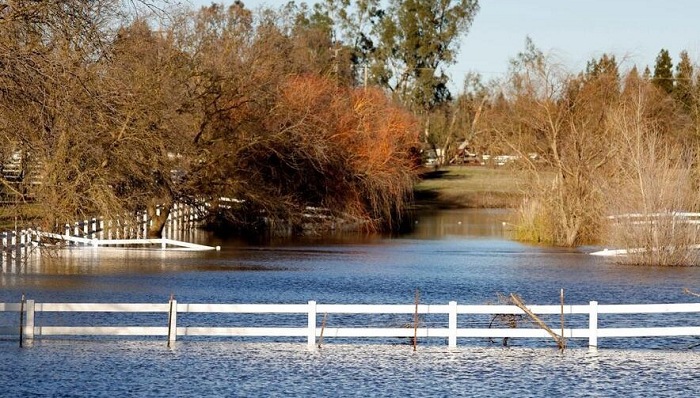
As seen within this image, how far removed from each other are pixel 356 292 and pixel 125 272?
→ 8.43 meters

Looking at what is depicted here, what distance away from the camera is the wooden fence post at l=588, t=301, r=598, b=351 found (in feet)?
69.7

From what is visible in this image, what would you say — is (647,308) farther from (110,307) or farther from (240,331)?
(110,307)

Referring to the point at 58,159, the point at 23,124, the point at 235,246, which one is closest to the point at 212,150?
the point at 235,246

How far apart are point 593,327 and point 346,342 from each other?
487cm

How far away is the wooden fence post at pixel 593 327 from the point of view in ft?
69.7

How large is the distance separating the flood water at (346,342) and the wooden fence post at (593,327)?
12.9 inches

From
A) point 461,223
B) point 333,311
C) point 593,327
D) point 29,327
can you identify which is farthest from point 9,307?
point 461,223

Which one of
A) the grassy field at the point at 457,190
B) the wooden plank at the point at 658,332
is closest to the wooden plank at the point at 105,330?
the wooden plank at the point at 658,332

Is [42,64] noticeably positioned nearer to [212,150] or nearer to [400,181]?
[212,150]

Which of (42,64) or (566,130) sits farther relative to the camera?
(566,130)

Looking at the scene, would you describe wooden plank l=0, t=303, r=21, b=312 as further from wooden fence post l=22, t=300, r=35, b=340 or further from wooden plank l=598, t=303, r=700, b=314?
wooden plank l=598, t=303, r=700, b=314

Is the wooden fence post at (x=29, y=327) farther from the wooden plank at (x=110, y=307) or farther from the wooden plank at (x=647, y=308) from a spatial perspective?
→ the wooden plank at (x=647, y=308)

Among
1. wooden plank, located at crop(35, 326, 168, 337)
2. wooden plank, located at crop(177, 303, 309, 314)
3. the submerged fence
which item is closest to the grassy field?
the submerged fence

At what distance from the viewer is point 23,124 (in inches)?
952
